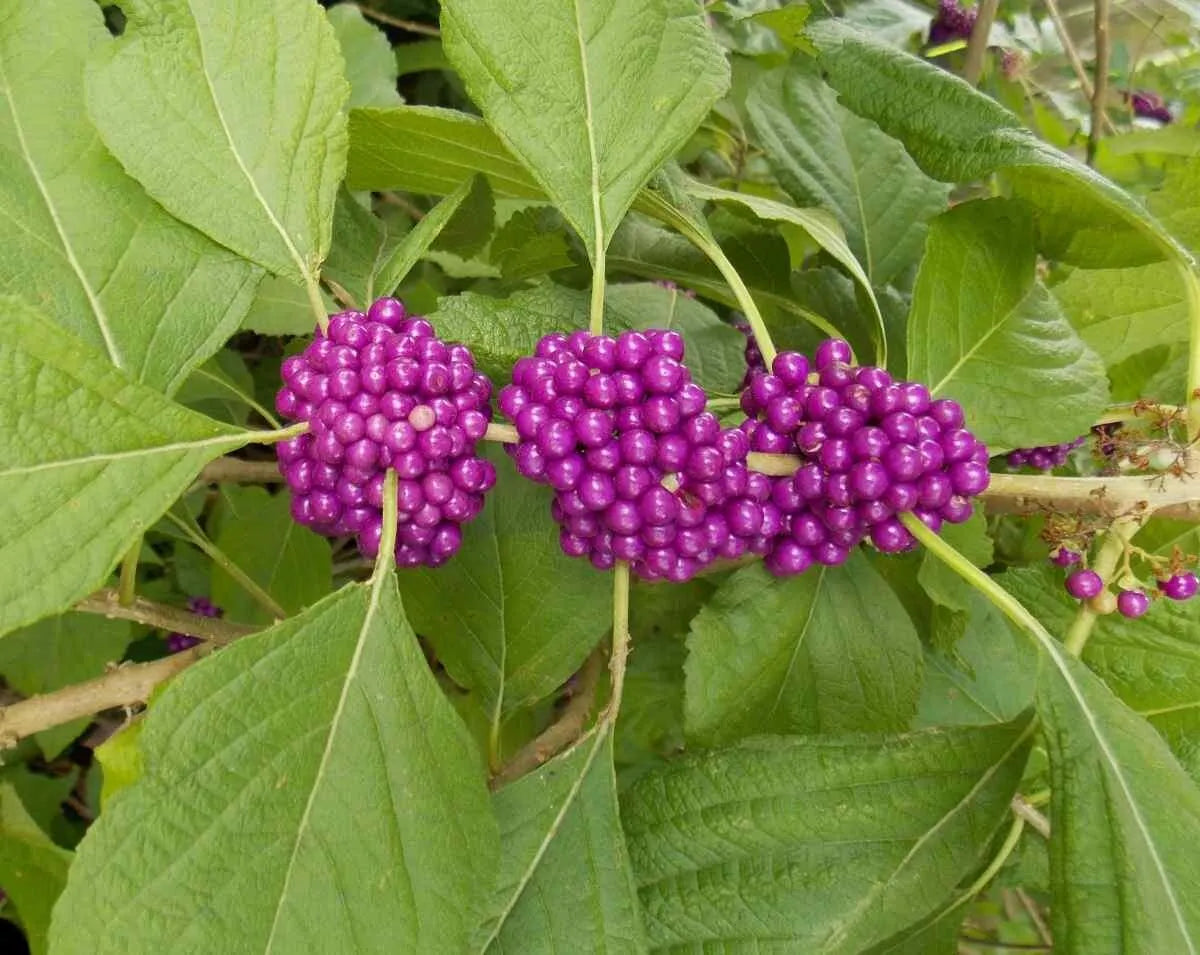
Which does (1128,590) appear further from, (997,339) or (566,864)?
(566,864)

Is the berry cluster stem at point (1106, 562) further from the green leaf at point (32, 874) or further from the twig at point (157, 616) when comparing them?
the green leaf at point (32, 874)

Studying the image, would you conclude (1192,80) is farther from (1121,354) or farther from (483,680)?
(483,680)

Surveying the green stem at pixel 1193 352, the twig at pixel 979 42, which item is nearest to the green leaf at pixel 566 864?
the green stem at pixel 1193 352

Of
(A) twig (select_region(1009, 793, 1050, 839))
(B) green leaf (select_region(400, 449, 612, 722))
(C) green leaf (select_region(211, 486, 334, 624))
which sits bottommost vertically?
(C) green leaf (select_region(211, 486, 334, 624))

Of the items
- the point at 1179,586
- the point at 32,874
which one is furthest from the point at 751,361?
the point at 32,874

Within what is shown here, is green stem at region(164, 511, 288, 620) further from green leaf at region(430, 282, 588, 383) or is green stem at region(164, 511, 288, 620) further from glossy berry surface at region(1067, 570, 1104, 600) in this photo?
glossy berry surface at region(1067, 570, 1104, 600)

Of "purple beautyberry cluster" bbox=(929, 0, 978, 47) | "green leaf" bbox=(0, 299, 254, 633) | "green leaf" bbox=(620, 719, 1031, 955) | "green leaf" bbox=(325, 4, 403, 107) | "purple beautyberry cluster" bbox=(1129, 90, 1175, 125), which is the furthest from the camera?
"purple beautyberry cluster" bbox=(1129, 90, 1175, 125)

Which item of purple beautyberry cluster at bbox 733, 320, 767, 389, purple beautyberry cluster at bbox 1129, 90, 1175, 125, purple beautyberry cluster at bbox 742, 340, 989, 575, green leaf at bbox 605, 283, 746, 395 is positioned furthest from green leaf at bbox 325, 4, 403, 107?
purple beautyberry cluster at bbox 1129, 90, 1175, 125

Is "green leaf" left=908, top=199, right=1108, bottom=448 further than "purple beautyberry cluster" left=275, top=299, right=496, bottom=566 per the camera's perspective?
Yes
